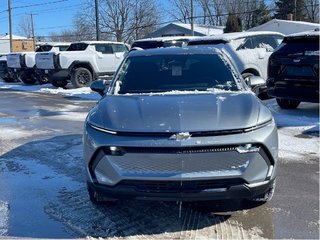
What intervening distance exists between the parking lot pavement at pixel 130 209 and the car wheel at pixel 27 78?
Result: 1582 cm

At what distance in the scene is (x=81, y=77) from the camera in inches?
714

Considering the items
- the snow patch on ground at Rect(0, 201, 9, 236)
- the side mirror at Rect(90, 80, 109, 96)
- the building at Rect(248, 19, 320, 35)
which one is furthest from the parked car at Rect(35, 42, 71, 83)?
the building at Rect(248, 19, 320, 35)

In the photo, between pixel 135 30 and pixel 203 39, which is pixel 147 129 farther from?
pixel 135 30

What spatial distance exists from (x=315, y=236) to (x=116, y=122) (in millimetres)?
1920

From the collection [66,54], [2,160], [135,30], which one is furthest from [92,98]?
[135,30]

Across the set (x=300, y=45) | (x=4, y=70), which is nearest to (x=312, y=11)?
(x=4, y=70)

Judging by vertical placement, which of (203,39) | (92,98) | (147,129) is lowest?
(92,98)

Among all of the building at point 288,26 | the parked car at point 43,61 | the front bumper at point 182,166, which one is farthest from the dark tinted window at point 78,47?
the building at point 288,26

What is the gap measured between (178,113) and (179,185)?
0.68 m

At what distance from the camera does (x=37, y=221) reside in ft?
13.1

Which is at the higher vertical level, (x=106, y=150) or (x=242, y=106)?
(x=242, y=106)

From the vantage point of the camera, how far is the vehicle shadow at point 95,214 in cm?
376

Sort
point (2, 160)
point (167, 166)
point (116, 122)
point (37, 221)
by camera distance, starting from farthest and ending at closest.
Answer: point (2, 160) → point (37, 221) → point (116, 122) → point (167, 166)

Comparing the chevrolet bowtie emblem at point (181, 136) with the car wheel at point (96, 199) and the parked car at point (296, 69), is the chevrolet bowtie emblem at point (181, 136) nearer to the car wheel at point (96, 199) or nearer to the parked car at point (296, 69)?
the car wheel at point (96, 199)
